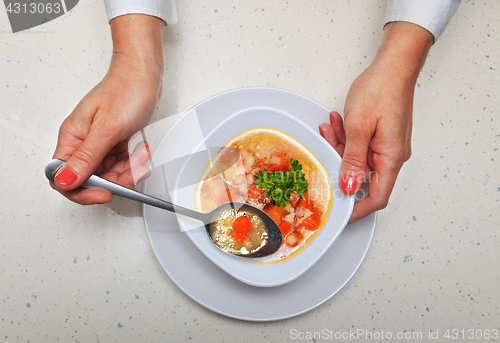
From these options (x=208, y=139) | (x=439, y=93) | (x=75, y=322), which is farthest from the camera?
(x=439, y=93)

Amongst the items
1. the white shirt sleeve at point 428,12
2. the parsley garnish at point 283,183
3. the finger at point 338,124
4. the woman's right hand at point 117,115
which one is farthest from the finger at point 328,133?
the woman's right hand at point 117,115

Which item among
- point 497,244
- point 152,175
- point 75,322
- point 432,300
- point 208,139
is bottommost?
point 75,322

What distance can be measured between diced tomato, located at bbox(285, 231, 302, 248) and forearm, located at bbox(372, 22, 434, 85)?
1.99ft

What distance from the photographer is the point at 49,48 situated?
49.6 inches

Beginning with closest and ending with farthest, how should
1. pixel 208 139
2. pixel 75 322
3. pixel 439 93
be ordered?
pixel 208 139 → pixel 75 322 → pixel 439 93

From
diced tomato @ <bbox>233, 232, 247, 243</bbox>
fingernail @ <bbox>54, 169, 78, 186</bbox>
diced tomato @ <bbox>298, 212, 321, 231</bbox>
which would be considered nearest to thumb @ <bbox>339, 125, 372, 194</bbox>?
diced tomato @ <bbox>298, 212, 321, 231</bbox>

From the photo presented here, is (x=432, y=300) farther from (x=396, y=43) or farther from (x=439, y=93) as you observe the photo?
(x=396, y=43)

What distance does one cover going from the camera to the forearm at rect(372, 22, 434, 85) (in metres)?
1.07

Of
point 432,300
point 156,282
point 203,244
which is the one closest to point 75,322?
point 156,282

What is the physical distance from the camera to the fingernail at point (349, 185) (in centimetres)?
99

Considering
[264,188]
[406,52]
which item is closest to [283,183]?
[264,188]

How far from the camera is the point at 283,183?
101 cm

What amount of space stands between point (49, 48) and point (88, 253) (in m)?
0.80

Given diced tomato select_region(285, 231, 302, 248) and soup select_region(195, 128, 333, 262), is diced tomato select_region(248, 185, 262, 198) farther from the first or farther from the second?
diced tomato select_region(285, 231, 302, 248)
